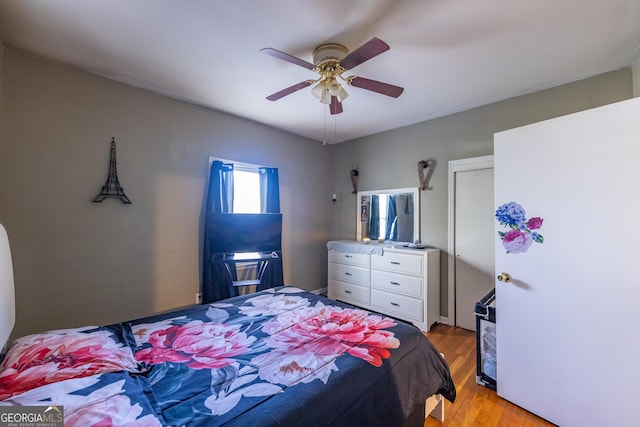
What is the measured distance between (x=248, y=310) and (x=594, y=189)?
2.32 meters

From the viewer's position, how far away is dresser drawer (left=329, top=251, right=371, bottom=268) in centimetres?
350

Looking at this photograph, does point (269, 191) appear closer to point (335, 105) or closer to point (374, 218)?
point (335, 105)

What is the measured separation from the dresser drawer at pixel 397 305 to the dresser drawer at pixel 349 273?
210mm

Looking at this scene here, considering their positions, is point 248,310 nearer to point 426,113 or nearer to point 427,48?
point 427,48

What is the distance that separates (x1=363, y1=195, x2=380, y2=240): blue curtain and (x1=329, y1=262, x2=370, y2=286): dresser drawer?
66cm

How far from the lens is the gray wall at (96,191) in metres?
1.98

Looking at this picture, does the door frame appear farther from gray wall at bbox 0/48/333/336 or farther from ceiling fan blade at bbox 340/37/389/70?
gray wall at bbox 0/48/333/336

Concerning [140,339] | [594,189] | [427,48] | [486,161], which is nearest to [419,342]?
[594,189]

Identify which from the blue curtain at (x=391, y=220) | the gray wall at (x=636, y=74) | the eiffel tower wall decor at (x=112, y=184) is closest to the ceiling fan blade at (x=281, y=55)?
the eiffel tower wall decor at (x=112, y=184)

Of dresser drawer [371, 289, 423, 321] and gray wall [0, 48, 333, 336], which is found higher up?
gray wall [0, 48, 333, 336]

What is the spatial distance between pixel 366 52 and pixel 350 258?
106 inches

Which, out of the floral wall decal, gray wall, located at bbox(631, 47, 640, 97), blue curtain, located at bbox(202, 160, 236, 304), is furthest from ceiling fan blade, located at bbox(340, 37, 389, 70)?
gray wall, located at bbox(631, 47, 640, 97)

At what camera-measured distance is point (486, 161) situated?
2.85m

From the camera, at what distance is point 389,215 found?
378 centimetres
